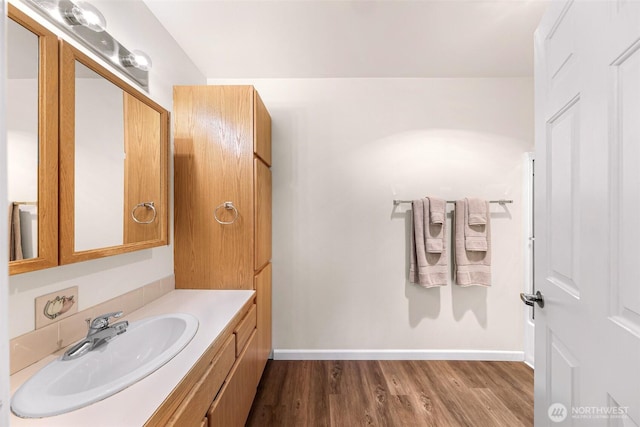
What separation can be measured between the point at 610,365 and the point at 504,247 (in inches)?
74.9

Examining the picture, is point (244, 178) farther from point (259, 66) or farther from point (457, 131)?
point (457, 131)

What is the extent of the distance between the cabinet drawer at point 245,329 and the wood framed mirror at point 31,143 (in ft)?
2.63

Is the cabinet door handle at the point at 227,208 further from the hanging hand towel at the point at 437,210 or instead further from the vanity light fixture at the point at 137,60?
the hanging hand towel at the point at 437,210

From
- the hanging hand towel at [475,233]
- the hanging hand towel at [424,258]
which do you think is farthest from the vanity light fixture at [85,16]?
the hanging hand towel at [475,233]

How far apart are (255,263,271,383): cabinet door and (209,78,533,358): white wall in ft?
0.62

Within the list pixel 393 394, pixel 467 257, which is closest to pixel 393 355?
pixel 393 394

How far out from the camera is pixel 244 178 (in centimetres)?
167

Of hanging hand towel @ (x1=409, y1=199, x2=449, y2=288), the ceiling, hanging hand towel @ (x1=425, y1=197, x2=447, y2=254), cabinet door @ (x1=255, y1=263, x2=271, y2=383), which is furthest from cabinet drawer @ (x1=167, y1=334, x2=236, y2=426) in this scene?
the ceiling

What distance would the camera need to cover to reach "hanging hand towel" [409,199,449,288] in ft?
7.02

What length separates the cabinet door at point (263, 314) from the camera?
178 cm

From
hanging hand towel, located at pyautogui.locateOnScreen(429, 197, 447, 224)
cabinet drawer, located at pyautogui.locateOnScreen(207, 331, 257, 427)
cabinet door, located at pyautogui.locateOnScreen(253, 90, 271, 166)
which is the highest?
cabinet door, located at pyautogui.locateOnScreen(253, 90, 271, 166)

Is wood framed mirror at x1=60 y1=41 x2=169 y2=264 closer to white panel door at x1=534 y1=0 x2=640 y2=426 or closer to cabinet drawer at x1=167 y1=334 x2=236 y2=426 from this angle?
cabinet drawer at x1=167 y1=334 x2=236 y2=426

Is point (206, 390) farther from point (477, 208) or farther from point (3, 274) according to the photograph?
point (477, 208)

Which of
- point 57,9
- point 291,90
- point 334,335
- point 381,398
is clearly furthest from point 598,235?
point 291,90
